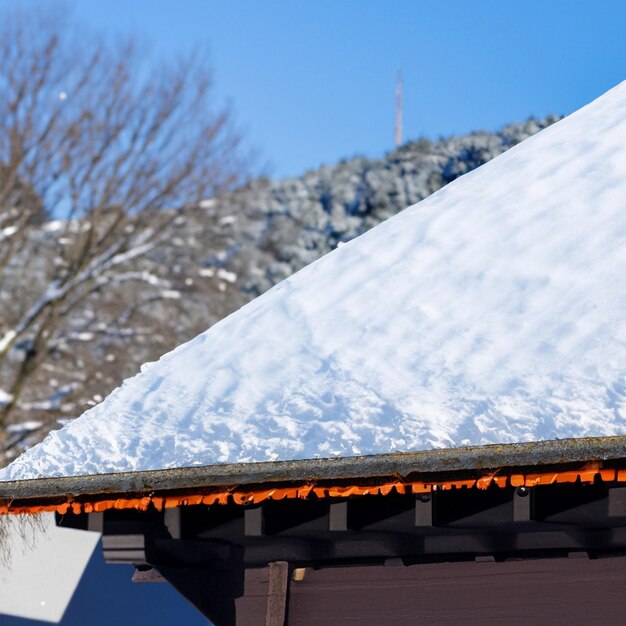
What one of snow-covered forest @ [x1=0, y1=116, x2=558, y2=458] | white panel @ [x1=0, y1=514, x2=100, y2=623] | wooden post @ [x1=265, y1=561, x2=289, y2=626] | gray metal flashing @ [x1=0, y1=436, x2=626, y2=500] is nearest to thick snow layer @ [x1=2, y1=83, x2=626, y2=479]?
gray metal flashing @ [x1=0, y1=436, x2=626, y2=500]

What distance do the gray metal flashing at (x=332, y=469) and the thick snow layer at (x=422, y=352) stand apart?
61 mm

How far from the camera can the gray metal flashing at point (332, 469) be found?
2.68m

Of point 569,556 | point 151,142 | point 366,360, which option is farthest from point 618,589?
point 151,142

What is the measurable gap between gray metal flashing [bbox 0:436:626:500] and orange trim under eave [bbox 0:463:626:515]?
1.4 inches

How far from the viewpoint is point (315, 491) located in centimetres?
297

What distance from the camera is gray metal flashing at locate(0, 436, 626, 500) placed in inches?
106

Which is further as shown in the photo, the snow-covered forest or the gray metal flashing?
the snow-covered forest

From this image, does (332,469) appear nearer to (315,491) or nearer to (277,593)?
(315,491)

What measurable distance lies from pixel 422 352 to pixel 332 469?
65 centimetres

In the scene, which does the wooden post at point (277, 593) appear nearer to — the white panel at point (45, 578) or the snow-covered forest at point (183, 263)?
the white panel at point (45, 578)

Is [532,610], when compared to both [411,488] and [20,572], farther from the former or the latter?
[20,572]

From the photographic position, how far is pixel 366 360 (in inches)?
136

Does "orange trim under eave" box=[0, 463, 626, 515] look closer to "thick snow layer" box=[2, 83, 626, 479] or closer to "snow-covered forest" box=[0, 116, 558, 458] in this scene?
"thick snow layer" box=[2, 83, 626, 479]

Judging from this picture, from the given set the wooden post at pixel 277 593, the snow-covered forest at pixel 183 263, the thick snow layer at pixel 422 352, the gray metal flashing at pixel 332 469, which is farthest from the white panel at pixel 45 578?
the snow-covered forest at pixel 183 263
